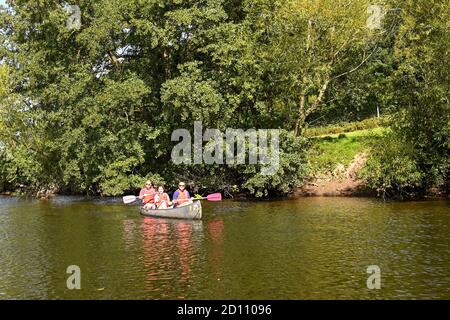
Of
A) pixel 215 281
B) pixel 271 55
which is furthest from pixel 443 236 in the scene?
pixel 271 55

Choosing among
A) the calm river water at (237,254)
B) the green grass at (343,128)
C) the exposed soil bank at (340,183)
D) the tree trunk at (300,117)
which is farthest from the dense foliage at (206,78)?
the green grass at (343,128)

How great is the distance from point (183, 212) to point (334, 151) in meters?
17.3

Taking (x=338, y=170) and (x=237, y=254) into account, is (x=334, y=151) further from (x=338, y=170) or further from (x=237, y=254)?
(x=237, y=254)

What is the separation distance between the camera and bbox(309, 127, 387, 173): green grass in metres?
41.1

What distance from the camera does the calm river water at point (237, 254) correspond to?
51.6 ft

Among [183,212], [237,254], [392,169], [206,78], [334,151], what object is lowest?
[237,254]

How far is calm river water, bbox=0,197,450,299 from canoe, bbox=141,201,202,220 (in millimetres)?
475

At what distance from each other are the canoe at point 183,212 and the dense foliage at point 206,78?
8.84 meters

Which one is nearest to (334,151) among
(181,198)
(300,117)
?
(300,117)

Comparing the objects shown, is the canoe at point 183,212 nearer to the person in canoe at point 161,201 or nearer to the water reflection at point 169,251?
the water reflection at point 169,251

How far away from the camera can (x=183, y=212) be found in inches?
1150

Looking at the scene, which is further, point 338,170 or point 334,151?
point 334,151

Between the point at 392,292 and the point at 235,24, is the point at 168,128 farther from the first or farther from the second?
the point at 392,292

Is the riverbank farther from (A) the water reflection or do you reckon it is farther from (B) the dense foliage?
(A) the water reflection
